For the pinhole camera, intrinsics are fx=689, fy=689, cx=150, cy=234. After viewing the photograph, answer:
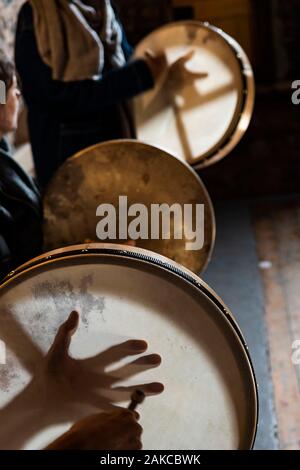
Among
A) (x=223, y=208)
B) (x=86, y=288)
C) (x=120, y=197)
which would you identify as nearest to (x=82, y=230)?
(x=120, y=197)

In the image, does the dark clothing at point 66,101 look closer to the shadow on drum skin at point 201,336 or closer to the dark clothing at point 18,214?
the dark clothing at point 18,214

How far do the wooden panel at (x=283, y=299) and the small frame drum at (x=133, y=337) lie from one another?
1133 mm

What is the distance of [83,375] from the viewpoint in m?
1.06

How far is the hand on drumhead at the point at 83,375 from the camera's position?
1.06 m

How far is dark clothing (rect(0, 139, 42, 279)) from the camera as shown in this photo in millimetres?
1578

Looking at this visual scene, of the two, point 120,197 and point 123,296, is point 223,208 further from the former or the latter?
point 123,296

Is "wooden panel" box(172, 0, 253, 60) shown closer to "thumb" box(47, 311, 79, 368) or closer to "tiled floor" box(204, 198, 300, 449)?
"tiled floor" box(204, 198, 300, 449)

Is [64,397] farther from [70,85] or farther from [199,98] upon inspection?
[199,98]

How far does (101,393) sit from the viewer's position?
1.06 m

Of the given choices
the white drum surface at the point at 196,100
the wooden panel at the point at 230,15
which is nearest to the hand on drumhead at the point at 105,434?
the white drum surface at the point at 196,100

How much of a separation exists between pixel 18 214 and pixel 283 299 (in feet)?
5.69
